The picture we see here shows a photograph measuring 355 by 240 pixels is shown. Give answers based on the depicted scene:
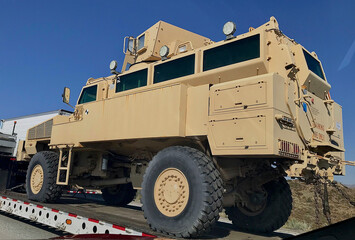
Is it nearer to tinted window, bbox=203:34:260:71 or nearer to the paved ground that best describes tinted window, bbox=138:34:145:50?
tinted window, bbox=203:34:260:71

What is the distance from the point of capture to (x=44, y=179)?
24.8 feet

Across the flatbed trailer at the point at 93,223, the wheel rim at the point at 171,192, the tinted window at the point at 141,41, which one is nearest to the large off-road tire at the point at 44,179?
the flatbed trailer at the point at 93,223

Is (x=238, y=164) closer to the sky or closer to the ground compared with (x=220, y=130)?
closer to the ground

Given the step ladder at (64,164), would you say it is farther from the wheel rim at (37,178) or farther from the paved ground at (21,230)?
the paved ground at (21,230)

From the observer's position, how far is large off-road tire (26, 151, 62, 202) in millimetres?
7496

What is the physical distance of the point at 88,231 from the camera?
5.12 m

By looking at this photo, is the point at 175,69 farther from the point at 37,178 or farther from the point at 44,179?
the point at 37,178

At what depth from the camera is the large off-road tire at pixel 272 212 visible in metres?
5.74

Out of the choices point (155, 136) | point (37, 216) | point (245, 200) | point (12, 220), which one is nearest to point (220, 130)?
point (155, 136)

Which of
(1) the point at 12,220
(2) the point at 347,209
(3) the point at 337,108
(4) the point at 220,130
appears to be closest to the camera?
(4) the point at 220,130

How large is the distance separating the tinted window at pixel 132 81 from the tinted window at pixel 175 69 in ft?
1.11

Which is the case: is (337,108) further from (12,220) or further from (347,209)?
(347,209)

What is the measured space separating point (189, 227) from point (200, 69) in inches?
107

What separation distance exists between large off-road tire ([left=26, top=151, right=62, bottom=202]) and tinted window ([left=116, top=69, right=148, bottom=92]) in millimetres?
2580
